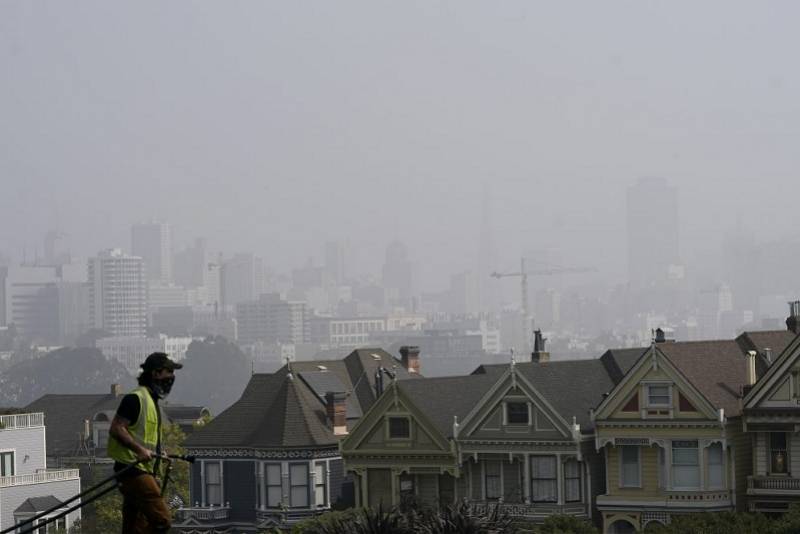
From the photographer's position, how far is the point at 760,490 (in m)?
55.6

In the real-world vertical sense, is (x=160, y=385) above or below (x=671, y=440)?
above

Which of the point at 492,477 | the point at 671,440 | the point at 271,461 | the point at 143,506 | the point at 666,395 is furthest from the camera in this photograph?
the point at 271,461

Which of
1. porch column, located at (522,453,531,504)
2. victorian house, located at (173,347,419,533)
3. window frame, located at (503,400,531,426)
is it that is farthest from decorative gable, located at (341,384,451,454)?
victorian house, located at (173,347,419,533)

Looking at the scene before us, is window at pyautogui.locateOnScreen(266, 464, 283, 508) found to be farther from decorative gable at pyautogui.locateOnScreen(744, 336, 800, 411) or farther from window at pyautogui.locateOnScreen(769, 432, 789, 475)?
window at pyautogui.locateOnScreen(769, 432, 789, 475)

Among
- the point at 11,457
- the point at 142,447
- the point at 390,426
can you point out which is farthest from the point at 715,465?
the point at 142,447

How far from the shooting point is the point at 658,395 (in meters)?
57.7

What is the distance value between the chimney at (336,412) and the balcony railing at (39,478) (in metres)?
15.1

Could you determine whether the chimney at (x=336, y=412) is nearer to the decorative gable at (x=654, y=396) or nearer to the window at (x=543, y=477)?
the window at (x=543, y=477)

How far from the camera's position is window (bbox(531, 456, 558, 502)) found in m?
59.7

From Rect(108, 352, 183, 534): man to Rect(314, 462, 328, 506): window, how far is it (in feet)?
155

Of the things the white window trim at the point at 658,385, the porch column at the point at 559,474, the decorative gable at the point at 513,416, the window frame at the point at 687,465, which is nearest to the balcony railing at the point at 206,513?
the decorative gable at the point at 513,416

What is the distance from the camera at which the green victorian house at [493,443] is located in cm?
5947

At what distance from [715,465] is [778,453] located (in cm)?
184

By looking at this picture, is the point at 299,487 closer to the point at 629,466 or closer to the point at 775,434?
the point at 629,466
